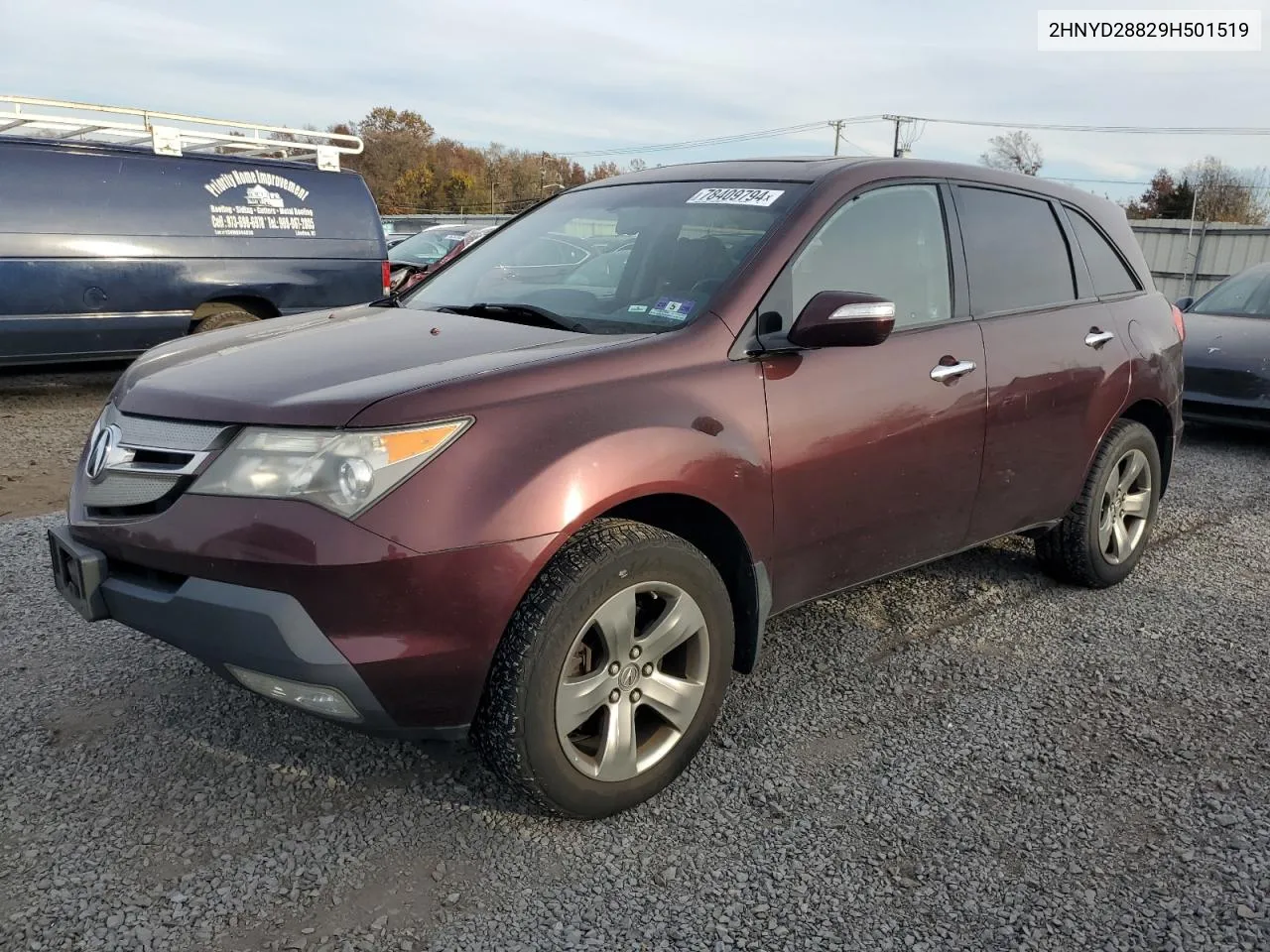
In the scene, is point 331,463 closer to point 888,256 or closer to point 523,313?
point 523,313

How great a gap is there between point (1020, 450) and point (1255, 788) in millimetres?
1346

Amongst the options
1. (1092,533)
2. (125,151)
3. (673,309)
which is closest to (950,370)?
(673,309)

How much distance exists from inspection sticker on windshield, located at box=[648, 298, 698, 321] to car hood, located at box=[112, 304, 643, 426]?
0.59 ft

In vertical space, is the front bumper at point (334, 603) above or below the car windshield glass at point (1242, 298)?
above

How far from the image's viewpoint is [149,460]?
2.50 meters

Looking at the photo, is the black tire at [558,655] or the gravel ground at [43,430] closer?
the black tire at [558,655]

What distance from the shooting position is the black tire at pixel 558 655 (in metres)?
2.38

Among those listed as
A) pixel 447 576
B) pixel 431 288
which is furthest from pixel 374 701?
pixel 431 288

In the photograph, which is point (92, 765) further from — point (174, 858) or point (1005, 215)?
point (1005, 215)

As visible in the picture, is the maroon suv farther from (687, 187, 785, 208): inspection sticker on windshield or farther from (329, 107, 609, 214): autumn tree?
(329, 107, 609, 214): autumn tree

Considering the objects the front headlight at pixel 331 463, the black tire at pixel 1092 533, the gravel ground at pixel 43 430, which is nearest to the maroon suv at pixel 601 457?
the front headlight at pixel 331 463

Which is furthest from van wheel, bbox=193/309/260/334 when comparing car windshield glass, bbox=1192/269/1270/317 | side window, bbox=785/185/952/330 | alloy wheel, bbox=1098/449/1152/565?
car windshield glass, bbox=1192/269/1270/317

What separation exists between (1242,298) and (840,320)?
25.0ft

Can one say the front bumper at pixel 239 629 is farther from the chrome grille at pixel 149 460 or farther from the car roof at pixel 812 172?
the car roof at pixel 812 172
